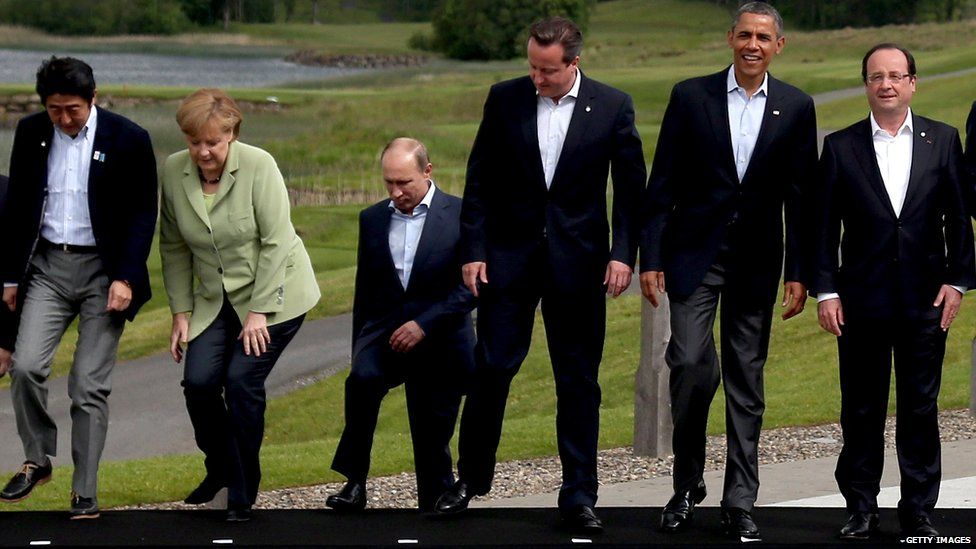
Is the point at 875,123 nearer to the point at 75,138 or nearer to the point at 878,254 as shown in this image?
the point at 878,254

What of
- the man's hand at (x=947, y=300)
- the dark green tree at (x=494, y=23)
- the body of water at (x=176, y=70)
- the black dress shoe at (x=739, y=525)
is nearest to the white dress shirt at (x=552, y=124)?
the black dress shoe at (x=739, y=525)

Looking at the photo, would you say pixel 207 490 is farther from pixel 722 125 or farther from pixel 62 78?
pixel 722 125

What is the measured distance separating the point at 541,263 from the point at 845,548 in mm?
1781

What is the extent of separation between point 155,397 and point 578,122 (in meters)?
11.1

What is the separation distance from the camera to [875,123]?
710 cm

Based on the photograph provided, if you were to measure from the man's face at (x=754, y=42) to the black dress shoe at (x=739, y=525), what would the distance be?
6.09ft

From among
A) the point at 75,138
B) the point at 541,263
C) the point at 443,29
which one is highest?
the point at 75,138

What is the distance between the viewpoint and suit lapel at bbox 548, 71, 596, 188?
283 inches

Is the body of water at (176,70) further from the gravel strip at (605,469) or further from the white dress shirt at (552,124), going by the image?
the white dress shirt at (552,124)

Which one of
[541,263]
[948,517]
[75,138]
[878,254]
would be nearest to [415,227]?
[541,263]

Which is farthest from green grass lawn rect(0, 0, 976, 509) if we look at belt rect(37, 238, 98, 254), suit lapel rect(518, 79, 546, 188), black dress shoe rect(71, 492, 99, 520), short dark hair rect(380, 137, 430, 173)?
suit lapel rect(518, 79, 546, 188)

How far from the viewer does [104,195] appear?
7.36 m

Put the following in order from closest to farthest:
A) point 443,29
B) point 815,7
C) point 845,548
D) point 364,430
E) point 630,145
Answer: point 845,548
point 630,145
point 364,430
point 815,7
point 443,29

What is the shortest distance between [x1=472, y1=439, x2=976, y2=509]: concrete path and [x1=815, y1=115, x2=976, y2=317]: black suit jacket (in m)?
1.43
